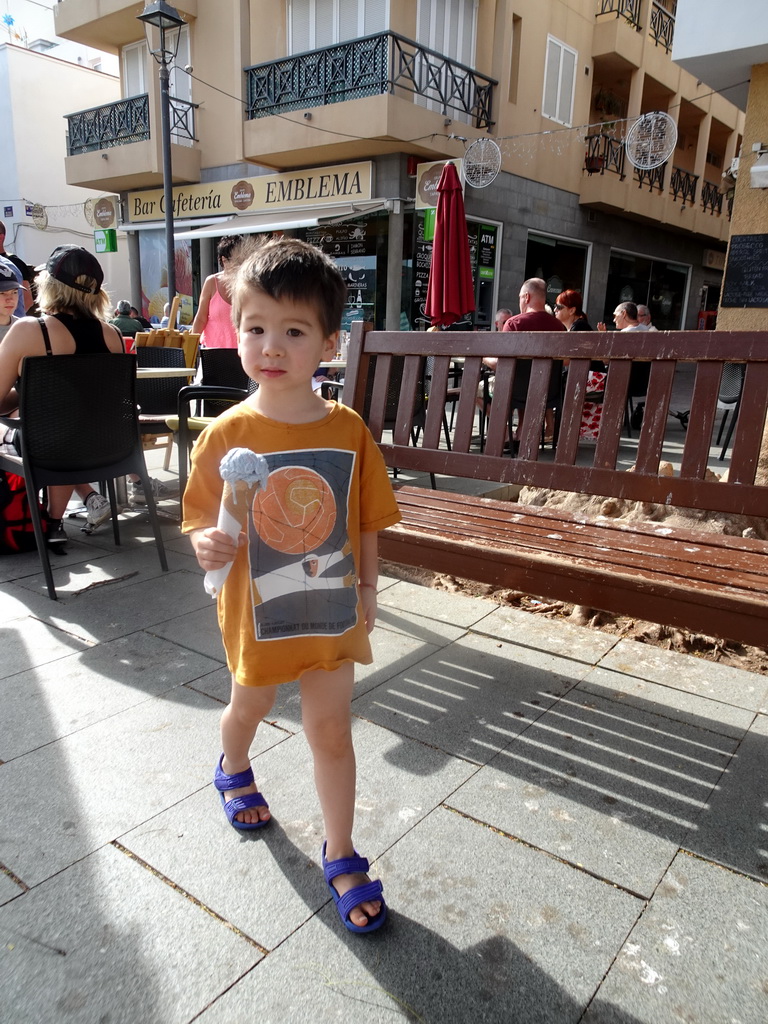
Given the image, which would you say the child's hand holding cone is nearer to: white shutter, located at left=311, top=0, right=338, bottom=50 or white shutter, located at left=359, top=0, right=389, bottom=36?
white shutter, located at left=359, top=0, right=389, bottom=36

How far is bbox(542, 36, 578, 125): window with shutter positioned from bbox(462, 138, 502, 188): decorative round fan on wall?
3692mm

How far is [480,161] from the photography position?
524 inches

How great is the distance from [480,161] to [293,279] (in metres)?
13.3

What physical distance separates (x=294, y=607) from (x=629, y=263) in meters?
20.9

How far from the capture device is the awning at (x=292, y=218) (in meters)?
14.0

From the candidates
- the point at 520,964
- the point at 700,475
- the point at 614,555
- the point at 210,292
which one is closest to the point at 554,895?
the point at 520,964

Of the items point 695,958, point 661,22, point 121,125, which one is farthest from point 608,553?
point 661,22

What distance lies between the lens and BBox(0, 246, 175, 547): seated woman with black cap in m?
3.71

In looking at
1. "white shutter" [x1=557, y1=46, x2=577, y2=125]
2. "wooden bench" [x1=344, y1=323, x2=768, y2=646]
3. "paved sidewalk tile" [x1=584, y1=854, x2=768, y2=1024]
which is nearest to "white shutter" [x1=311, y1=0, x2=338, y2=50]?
"white shutter" [x1=557, y1=46, x2=577, y2=125]

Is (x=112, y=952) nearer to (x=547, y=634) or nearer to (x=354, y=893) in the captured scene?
(x=354, y=893)

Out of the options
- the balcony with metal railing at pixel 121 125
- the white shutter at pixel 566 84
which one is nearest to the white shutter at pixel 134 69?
the balcony with metal railing at pixel 121 125

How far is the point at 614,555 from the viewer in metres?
2.41

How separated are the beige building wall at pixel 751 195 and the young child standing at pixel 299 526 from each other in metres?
6.59

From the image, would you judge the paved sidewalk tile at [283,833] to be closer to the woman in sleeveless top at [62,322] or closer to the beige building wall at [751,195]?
the woman in sleeveless top at [62,322]
